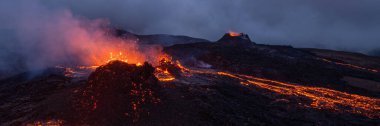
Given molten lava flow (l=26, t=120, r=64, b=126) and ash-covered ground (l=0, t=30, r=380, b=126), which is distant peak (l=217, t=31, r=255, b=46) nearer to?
ash-covered ground (l=0, t=30, r=380, b=126)

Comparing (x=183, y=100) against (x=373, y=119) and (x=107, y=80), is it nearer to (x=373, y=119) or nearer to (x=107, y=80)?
(x=107, y=80)

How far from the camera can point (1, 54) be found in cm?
5247

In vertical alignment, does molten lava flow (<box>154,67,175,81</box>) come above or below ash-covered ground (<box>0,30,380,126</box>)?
above

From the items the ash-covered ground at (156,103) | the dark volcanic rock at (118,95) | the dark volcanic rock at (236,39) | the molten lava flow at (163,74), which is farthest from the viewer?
the dark volcanic rock at (236,39)

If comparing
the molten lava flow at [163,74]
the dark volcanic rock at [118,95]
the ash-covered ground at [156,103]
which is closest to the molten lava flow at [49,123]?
the ash-covered ground at [156,103]

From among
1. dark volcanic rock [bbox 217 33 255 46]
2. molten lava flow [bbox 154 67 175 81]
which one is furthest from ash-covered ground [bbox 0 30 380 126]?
dark volcanic rock [bbox 217 33 255 46]

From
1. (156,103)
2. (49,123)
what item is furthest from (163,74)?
(49,123)

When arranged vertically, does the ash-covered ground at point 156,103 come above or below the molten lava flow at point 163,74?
below

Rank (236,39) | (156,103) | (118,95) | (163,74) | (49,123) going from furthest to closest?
(236,39), (163,74), (156,103), (118,95), (49,123)

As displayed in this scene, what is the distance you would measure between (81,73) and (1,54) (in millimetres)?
30591

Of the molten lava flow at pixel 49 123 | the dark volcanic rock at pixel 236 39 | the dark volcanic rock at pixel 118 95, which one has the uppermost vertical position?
the dark volcanic rock at pixel 236 39

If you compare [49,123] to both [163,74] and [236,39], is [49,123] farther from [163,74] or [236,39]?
[236,39]

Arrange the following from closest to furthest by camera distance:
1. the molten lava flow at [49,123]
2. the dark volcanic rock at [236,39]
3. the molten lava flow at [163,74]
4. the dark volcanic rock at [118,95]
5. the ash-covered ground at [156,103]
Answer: the molten lava flow at [49,123], the dark volcanic rock at [118,95], the ash-covered ground at [156,103], the molten lava flow at [163,74], the dark volcanic rock at [236,39]

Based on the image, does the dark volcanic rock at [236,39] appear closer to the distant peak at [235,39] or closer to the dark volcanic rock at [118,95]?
the distant peak at [235,39]
